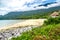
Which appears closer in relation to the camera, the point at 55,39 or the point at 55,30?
the point at 55,39

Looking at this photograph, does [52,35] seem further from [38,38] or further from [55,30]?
[38,38]

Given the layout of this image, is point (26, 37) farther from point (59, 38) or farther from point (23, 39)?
point (59, 38)

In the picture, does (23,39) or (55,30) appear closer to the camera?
(23,39)

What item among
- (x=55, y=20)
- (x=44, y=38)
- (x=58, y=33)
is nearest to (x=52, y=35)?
(x=58, y=33)

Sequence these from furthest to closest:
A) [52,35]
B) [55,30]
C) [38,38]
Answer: [55,30], [52,35], [38,38]

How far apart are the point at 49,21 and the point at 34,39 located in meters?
12.1

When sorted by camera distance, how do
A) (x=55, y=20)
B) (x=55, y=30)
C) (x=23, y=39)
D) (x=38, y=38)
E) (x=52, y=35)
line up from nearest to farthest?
(x=38, y=38), (x=23, y=39), (x=52, y=35), (x=55, y=30), (x=55, y=20)

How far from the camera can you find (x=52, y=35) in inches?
600

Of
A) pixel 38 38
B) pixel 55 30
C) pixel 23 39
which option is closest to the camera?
pixel 38 38

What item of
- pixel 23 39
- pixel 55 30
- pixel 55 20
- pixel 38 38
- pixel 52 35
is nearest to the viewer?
pixel 38 38

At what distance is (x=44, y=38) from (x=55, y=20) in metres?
11.8

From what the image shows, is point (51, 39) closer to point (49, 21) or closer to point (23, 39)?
point (23, 39)

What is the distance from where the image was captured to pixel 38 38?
13.4 metres

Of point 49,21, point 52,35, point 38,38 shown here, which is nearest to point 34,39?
point 38,38
